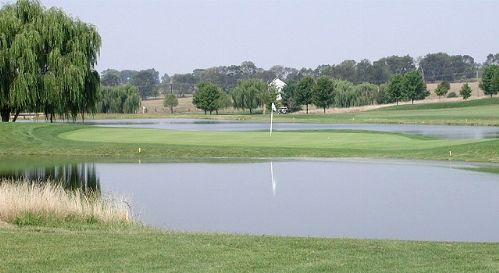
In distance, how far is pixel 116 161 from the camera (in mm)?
34562

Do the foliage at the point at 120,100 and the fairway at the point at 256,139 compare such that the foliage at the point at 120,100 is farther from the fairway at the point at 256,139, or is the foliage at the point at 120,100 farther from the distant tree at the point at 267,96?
the fairway at the point at 256,139

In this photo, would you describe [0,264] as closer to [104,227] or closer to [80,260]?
[80,260]

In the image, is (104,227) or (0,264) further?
(104,227)

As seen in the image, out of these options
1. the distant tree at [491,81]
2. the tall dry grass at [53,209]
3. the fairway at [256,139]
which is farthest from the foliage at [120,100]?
the tall dry grass at [53,209]

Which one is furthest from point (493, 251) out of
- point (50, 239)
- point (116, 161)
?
point (116, 161)

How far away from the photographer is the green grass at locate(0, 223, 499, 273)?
10.5m

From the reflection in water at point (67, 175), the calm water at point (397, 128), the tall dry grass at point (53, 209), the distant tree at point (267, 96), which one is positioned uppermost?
the distant tree at point (267, 96)

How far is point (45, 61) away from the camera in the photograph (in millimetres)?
47312

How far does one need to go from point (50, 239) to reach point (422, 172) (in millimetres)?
18214

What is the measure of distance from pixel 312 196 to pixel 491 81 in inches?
4236

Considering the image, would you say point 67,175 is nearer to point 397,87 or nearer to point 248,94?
point 248,94

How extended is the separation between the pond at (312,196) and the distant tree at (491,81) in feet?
306

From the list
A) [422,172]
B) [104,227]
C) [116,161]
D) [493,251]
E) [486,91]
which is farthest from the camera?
[486,91]

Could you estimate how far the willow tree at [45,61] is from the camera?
148 feet
